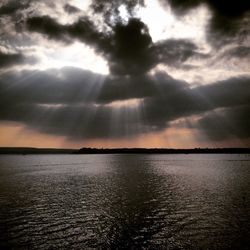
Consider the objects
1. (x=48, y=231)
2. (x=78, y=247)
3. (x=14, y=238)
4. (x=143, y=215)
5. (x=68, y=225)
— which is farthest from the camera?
(x=143, y=215)

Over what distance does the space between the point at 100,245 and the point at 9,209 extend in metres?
19.5

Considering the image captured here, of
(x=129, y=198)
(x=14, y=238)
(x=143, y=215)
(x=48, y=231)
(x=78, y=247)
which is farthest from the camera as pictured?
(x=129, y=198)

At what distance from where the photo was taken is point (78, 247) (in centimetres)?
2212

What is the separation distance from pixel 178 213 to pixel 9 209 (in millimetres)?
23311

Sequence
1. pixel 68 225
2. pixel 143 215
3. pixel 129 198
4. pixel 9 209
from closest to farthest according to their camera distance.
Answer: pixel 68 225 → pixel 143 215 → pixel 9 209 → pixel 129 198

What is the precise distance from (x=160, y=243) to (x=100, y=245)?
5.30 metres

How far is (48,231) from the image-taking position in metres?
26.4

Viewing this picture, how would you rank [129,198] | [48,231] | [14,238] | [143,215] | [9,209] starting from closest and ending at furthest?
[14,238]
[48,231]
[143,215]
[9,209]
[129,198]

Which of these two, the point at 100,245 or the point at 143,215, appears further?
the point at 143,215

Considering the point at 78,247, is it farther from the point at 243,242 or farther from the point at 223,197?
the point at 223,197

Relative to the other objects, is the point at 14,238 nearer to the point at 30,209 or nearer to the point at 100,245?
the point at 100,245

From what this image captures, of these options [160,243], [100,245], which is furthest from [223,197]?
[100,245]

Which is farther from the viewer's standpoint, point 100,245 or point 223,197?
point 223,197

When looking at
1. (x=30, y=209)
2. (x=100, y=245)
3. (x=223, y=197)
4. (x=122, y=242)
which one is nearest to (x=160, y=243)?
(x=122, y=242)
